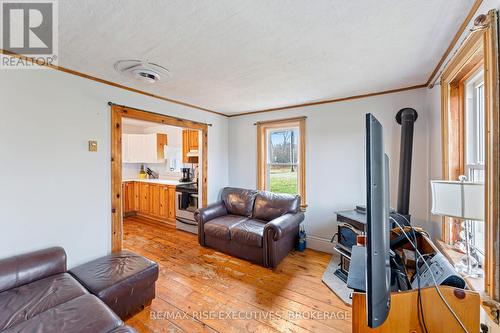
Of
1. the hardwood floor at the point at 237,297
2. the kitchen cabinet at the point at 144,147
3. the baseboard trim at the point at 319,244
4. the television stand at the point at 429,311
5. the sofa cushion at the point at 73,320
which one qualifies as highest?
the kitchen cabinet at the point at 144,147

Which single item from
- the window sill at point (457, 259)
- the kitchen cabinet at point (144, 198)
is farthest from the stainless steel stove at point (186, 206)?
the window sill at point (457, 259)

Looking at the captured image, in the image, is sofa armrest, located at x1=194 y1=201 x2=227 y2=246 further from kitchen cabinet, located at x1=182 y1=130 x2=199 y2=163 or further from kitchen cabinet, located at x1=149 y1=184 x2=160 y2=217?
kitchen cabinet, located at x1=149 y1=184 x2=160 y2=217

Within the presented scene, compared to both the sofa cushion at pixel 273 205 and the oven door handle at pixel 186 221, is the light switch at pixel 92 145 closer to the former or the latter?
the oven door handle at pixel 186 221

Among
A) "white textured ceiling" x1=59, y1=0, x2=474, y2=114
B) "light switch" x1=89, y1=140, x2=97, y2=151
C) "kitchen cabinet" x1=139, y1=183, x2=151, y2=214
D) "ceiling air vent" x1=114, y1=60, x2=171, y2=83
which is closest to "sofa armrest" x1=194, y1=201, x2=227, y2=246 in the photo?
"light switch" x1=89, y1=140, x2=97, y2=151

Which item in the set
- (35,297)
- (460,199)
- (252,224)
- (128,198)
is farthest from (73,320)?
(128,198)

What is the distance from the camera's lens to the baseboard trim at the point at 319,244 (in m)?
3.40

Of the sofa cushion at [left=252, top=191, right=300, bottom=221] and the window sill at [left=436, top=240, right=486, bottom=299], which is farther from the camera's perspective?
the sofa cushion at [left=252, top=191, right=300, bottom=221]

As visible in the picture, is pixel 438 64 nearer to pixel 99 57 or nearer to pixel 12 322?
pixel 99 57

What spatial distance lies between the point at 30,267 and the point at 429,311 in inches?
112

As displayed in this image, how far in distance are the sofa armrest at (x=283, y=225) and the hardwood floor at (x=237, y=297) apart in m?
0.49

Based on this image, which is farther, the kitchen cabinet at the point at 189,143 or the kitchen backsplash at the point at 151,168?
the kitchen backsplash at the point at 151,168

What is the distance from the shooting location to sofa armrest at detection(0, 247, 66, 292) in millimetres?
1698

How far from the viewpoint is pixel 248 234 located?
10.00 feet

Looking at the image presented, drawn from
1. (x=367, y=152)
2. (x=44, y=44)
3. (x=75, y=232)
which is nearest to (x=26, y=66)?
(x=44, y=44)
